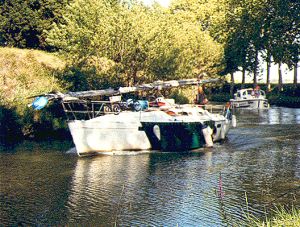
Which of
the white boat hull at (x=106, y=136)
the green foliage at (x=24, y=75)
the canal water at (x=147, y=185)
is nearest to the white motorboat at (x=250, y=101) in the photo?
the green foliage at (x=24, y=75)

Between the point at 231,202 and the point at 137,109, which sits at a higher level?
the point at 137,109

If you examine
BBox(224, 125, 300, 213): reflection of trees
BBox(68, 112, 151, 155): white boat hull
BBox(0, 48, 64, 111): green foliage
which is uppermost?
BBox(0, 48, 64, 111): green foliage

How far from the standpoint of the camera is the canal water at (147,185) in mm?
15172

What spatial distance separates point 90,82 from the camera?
42500mm

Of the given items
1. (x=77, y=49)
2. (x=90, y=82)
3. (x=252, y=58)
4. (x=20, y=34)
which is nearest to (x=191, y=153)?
(x=90, y=82)

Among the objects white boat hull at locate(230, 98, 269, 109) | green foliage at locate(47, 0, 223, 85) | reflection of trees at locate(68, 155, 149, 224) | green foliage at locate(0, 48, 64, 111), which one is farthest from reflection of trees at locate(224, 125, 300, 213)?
white boat hull at locate(230, 98, 269, 109)

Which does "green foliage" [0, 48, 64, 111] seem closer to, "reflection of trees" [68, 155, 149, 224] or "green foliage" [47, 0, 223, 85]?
"green foliage" [47, 0, 223, 85]

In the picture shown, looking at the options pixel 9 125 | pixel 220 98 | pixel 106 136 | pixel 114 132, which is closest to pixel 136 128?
pixel 114 132

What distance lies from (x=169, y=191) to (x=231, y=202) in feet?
8.64

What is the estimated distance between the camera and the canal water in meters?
15.2

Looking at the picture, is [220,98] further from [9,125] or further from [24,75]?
[9,125]

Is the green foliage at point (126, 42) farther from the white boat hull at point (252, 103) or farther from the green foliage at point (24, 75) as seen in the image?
the white boat hull at point (252, 103)

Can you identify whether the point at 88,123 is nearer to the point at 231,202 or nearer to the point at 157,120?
the point at 157,120

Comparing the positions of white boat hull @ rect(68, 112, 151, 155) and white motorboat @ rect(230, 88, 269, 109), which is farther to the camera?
white motorboat @ rect(230, 88, 269, 109)
